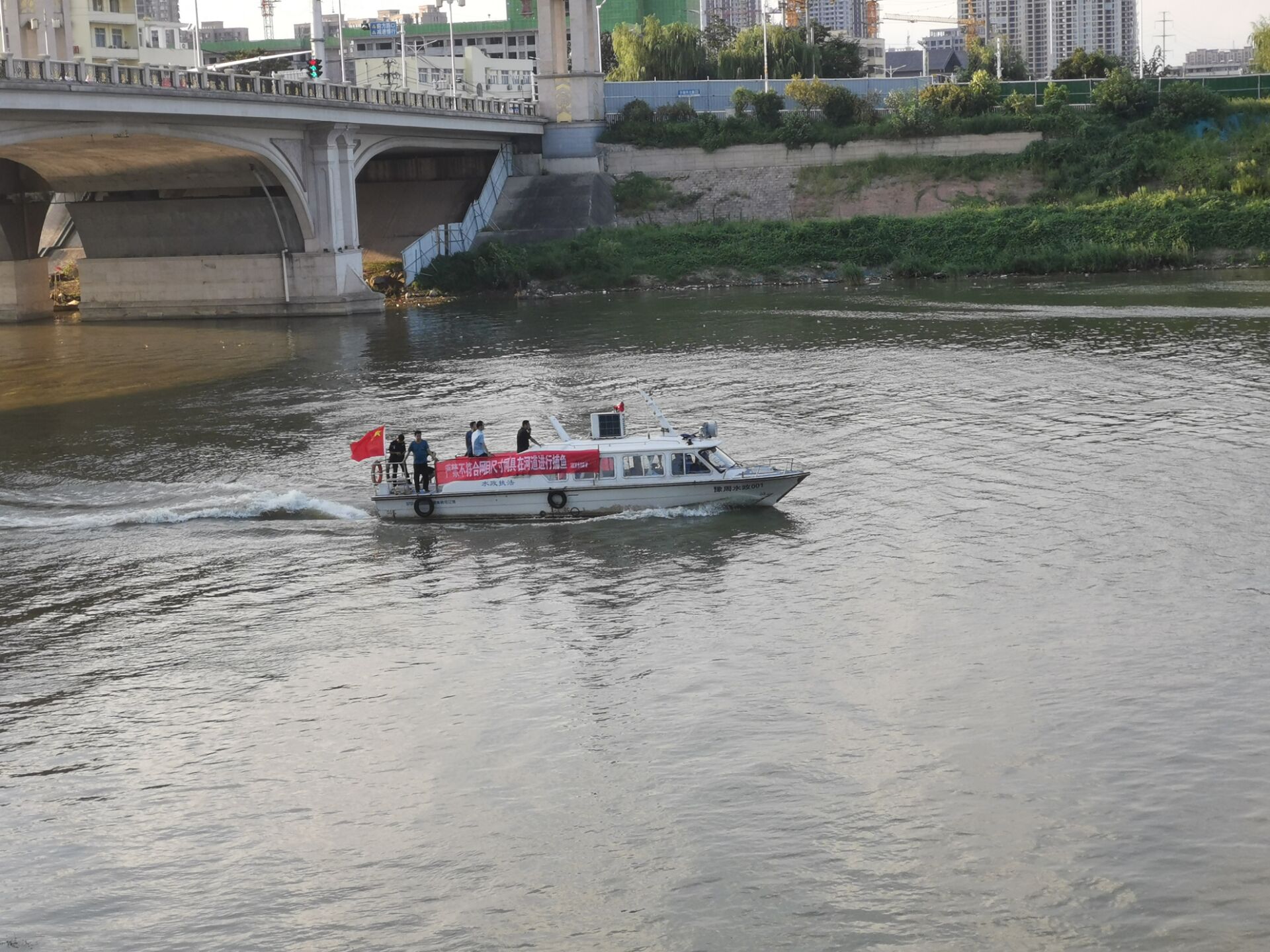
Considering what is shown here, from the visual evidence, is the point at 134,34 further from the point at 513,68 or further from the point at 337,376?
the point at 337,376

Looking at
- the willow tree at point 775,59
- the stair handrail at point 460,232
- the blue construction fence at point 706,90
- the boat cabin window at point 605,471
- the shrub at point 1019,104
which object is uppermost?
the willow tree at point 775,59

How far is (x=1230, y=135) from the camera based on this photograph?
91125 mm

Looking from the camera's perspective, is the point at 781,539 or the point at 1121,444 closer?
the point at 781,539

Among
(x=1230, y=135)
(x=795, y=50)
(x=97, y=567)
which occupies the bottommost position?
(x=97, y=567)

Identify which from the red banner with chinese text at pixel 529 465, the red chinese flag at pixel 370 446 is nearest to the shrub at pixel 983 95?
the red banner with chinese text at pixel 529 465

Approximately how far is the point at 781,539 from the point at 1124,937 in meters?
15.7

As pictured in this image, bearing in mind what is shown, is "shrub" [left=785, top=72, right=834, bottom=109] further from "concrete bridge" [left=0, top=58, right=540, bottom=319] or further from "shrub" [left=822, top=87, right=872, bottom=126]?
"concrete bridge" [left=0, top=58, right=540, bottom=319]

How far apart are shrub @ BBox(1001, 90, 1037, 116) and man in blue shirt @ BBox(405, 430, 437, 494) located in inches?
2820

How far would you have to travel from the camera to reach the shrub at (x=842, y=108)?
97.9m

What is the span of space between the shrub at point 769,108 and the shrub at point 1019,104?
1451 cm

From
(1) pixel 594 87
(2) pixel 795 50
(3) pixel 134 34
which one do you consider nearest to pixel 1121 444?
(1) pixel 594 87

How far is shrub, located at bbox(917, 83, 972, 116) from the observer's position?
96.8 m

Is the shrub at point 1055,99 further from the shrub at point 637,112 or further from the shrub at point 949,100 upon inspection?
the shrub at point 637,112

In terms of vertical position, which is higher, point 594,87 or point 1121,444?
point 594,87
